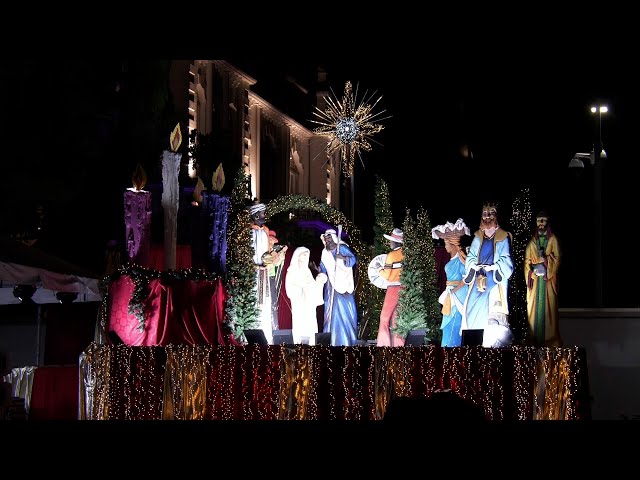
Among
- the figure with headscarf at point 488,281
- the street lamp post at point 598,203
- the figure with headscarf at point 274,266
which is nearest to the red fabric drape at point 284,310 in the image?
the figure with headscarf at point 274,266

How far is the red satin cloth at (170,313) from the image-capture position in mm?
12367

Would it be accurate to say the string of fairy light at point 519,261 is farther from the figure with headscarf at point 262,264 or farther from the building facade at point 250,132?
the building facade at point 250,132

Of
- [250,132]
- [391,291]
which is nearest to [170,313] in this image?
[391,291]

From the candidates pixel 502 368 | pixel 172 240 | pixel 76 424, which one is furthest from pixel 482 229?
pixel 76 424

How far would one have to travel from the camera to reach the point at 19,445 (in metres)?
3.54

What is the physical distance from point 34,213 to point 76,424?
60.1 feet

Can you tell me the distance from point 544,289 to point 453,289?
1090mm

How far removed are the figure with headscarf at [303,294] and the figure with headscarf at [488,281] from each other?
190 cm

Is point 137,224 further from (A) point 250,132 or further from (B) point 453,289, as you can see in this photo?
(A) point 250,132

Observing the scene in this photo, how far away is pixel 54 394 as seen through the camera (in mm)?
13312

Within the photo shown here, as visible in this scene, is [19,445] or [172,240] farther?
[172,240]

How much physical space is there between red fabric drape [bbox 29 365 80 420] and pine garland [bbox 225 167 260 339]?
2.07 meters

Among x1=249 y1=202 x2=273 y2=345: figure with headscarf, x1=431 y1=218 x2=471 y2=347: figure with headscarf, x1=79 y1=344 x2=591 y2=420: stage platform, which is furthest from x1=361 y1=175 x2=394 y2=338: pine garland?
x1=79 y1=344 x2=591 y2=420: stage platform

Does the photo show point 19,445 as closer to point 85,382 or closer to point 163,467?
point 163,467
